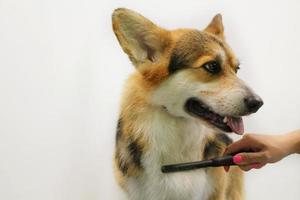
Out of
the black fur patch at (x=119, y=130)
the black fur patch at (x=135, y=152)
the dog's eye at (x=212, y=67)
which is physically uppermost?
the dog's eye at (x=212, y=67)

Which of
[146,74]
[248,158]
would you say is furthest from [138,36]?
[248,158]

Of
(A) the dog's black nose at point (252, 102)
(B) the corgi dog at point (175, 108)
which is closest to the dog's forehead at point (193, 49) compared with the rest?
(B) the corgi dog at point (175, 108)

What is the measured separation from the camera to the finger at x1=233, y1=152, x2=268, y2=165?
0.91 metres

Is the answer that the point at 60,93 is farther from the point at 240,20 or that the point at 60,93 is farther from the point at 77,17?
the point at 240,20

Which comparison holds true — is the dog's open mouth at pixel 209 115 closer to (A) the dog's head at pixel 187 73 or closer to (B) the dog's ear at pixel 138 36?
(A) the dog's head at pixel 187 73

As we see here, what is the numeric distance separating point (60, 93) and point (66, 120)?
0.06 metres

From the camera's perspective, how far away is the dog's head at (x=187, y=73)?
35.7 inches

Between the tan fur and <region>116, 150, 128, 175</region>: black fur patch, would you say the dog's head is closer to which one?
the tan fur

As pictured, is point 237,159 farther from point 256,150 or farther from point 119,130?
point 119,130

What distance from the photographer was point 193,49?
95 centimetres

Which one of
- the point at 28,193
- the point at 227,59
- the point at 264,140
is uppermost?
the point at 227,59

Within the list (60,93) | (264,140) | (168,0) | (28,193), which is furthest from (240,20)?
(28,193)

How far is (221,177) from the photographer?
3.29 feet

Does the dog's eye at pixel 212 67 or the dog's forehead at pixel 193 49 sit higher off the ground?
the dog's forehead at pixel 193 49
